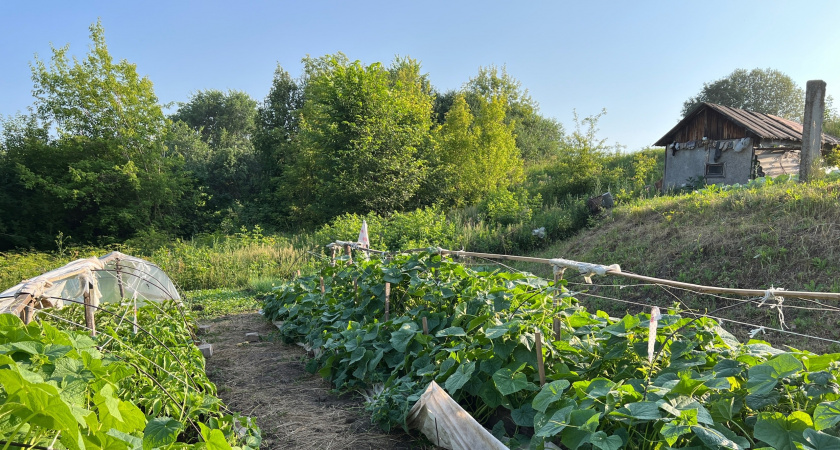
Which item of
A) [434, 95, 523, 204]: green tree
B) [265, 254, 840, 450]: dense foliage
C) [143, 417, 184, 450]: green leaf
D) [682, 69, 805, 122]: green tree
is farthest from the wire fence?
[682, 69, 805, 122]: green tree

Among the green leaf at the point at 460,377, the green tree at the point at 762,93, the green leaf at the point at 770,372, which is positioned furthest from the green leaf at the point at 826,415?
the green tree at the point at 762,93

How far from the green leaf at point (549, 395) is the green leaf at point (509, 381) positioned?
9.1 inches

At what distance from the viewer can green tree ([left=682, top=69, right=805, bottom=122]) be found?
28.8m

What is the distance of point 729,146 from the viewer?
12195 millimetres

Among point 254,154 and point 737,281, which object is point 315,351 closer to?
point 737,281

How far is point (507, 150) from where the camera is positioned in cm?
1495

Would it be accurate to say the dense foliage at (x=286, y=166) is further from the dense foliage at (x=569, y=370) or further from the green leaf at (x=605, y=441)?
the green leaf at (x=605, y=441)

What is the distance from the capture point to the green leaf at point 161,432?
49.2 inches

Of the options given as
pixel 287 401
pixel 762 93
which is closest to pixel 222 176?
pixel 287 401

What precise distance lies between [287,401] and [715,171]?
1324 cm

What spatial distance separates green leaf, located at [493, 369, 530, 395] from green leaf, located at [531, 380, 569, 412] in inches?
9.1

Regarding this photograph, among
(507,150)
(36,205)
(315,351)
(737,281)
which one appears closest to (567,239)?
(737,281)

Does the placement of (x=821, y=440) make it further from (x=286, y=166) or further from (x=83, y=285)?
(x=286, y=166)

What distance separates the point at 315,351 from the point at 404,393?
5.28 feet
